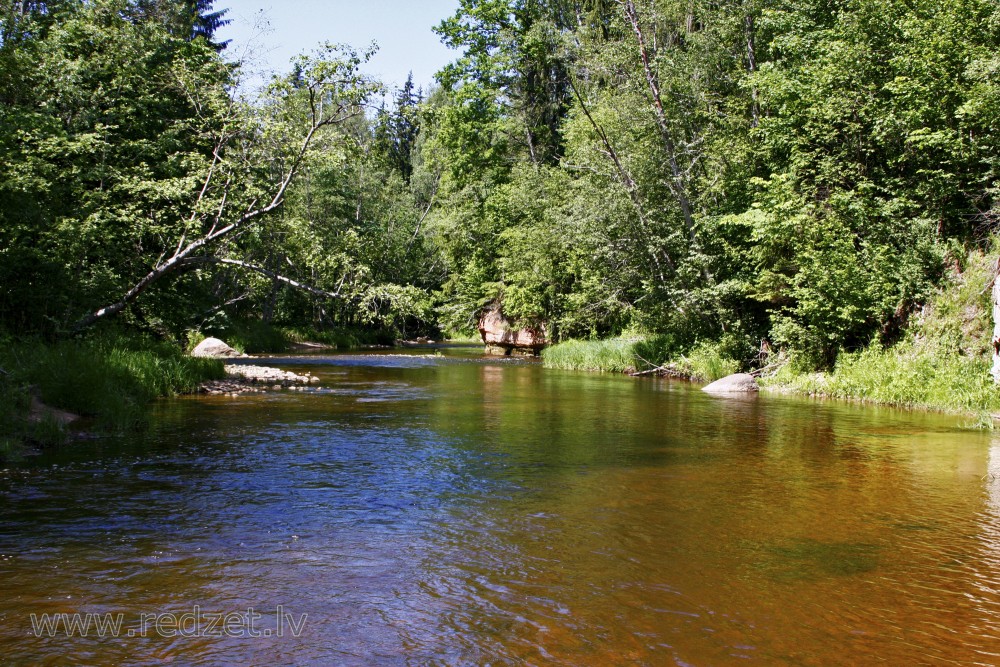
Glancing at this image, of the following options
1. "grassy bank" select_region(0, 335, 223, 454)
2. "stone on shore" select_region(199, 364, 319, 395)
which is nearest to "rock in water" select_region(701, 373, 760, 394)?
"stone on shore" select_region(199, 364, 319, 395)

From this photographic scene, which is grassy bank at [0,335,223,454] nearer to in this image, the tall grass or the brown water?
the tall grass

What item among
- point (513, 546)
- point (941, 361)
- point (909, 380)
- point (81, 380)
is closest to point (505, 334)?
point (909, 380)

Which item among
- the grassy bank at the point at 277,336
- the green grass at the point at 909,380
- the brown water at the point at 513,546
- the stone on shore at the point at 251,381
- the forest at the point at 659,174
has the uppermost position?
the forest at the point at 659,174

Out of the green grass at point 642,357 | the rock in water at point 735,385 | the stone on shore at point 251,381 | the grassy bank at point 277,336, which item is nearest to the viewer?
the stone on shore at point 251,381

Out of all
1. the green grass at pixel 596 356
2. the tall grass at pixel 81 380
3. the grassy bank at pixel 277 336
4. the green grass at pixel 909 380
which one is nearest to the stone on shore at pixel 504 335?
the green grass at pixel 596 356

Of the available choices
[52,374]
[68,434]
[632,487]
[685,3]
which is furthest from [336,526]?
[685,3]

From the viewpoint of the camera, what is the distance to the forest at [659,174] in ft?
54.2

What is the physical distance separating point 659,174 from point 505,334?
51.1 feet

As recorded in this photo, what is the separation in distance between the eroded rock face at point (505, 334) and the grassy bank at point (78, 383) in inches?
902

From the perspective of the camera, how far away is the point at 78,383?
40.2 ft

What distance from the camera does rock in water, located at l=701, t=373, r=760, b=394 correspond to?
20.4 meters

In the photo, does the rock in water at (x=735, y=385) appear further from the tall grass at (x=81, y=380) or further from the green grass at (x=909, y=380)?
the tall grass at (x=81, y=380)

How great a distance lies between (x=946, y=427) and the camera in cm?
1353

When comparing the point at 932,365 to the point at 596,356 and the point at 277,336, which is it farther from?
the point at 277,336
